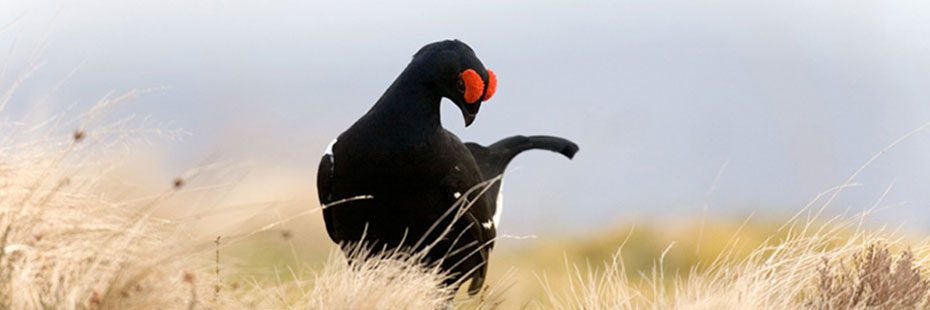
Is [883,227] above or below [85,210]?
below

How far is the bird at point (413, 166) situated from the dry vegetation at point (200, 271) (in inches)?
6.1

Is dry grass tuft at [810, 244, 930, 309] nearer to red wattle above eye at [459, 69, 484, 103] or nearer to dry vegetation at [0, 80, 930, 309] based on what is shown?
dry vegetation at [0, 80, 930, 309]

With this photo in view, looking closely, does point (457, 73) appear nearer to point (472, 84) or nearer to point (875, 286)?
point (472, 84)

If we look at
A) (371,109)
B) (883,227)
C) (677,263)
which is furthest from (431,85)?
(677,263)

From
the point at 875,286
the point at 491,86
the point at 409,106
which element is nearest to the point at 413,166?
the point at 409,106

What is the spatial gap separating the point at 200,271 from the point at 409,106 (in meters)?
1.22

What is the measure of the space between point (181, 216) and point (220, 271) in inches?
11.1

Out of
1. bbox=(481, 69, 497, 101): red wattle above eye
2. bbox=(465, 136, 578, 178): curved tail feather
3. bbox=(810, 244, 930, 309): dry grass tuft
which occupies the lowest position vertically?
bbox=(810, 244, 930, 309): dry grass tuft

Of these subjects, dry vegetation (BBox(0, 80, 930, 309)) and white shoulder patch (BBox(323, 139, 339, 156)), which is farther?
white shoulder patch (BBox(323, 139, 339, 156))

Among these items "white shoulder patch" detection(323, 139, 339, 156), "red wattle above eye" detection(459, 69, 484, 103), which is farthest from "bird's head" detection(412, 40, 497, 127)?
"white shoulder patch" detection(323, 139, 339, 156)

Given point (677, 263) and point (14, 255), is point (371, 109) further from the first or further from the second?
point (677, 263)

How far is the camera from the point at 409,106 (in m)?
5.52

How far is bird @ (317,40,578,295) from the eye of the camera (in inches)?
217

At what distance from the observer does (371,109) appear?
5676 millimetres
